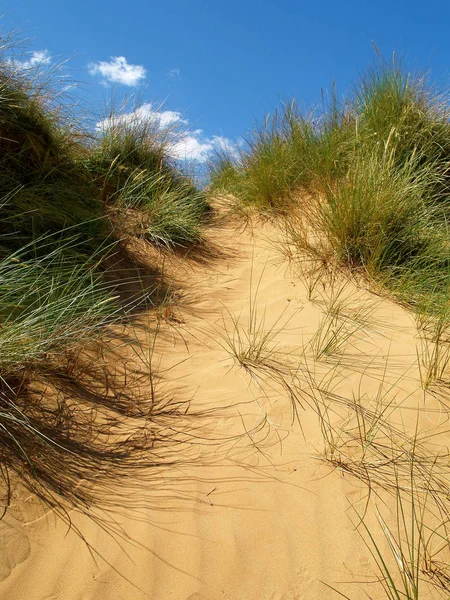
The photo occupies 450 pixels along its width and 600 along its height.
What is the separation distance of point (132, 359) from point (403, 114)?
415 centimetres

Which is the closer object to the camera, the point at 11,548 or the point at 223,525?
the point at 11,548

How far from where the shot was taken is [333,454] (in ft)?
5.97

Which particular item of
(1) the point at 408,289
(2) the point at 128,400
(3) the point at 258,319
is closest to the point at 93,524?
(2) the point at 128,400

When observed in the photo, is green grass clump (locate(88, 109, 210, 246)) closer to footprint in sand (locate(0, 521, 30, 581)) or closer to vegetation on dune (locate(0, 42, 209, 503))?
vegetation on dune (locate(0, 42, 209, 503))

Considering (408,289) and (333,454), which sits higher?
(408,289)

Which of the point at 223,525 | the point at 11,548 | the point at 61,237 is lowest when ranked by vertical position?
the point at 11,548

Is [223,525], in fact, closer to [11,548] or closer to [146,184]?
[11,548]

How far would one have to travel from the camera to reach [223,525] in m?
1.53

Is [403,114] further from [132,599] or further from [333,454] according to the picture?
[132,599]

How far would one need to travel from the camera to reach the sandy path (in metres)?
1.33

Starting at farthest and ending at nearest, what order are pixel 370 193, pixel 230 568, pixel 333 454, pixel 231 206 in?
pixel 231 206
pixel 370 193
pixel 333 454
pixel 230 568

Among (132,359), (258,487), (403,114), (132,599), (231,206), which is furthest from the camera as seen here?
(231,206)

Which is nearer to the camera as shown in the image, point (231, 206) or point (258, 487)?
point (258, 487)

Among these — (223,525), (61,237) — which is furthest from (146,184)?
(223,525)
